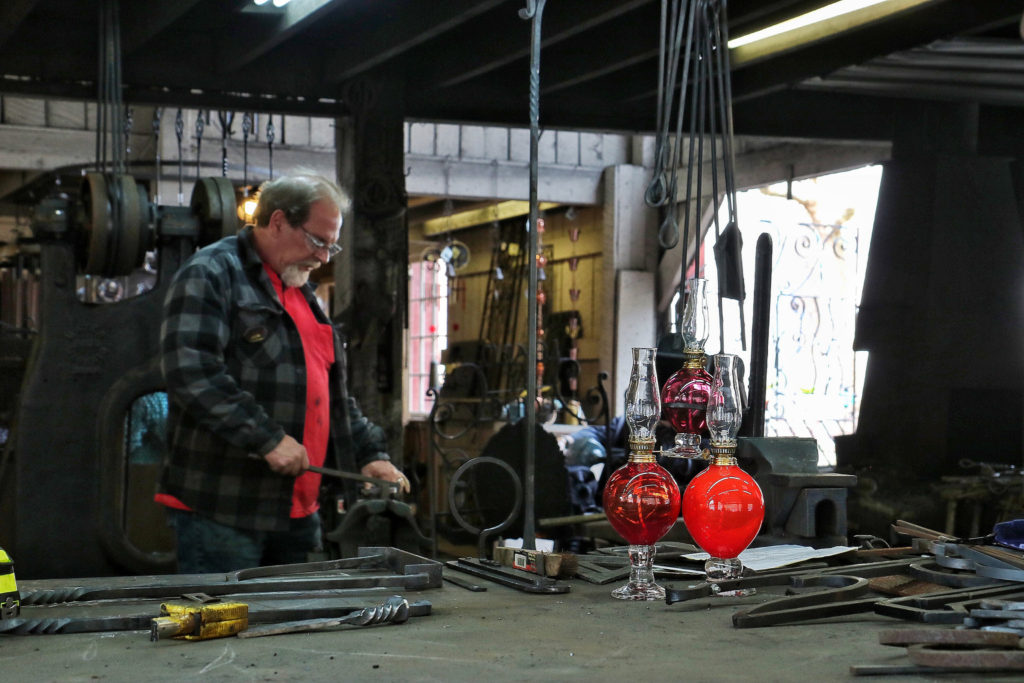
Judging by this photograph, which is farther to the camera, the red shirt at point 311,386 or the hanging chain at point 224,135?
the hanging chain at point 224,135

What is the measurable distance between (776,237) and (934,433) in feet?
13.1

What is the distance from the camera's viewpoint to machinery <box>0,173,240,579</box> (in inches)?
155

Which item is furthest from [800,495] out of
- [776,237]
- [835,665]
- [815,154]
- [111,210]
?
[776,237]

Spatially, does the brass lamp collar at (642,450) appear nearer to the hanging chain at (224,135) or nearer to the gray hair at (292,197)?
the gray hair at (292,197)

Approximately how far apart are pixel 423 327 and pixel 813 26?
9.79m

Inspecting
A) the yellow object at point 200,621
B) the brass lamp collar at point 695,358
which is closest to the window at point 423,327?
the brass lamp collar at point 695,358

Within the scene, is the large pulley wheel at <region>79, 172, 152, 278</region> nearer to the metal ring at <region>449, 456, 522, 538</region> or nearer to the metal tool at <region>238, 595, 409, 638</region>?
the metal ring at <region>449, 456, 522, 538</region>

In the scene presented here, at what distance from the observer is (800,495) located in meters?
2.47

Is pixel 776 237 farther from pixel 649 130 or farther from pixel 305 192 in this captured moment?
pixel 305 192

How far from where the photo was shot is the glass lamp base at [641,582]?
1.99 metres

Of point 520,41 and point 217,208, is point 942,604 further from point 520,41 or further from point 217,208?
point 520,41

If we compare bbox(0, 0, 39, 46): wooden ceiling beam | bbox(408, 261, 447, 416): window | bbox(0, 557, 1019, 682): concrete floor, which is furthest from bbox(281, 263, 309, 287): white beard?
bbox(408, 261, 447, 416): window

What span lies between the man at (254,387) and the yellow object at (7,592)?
3.66 ft

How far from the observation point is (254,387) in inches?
117
